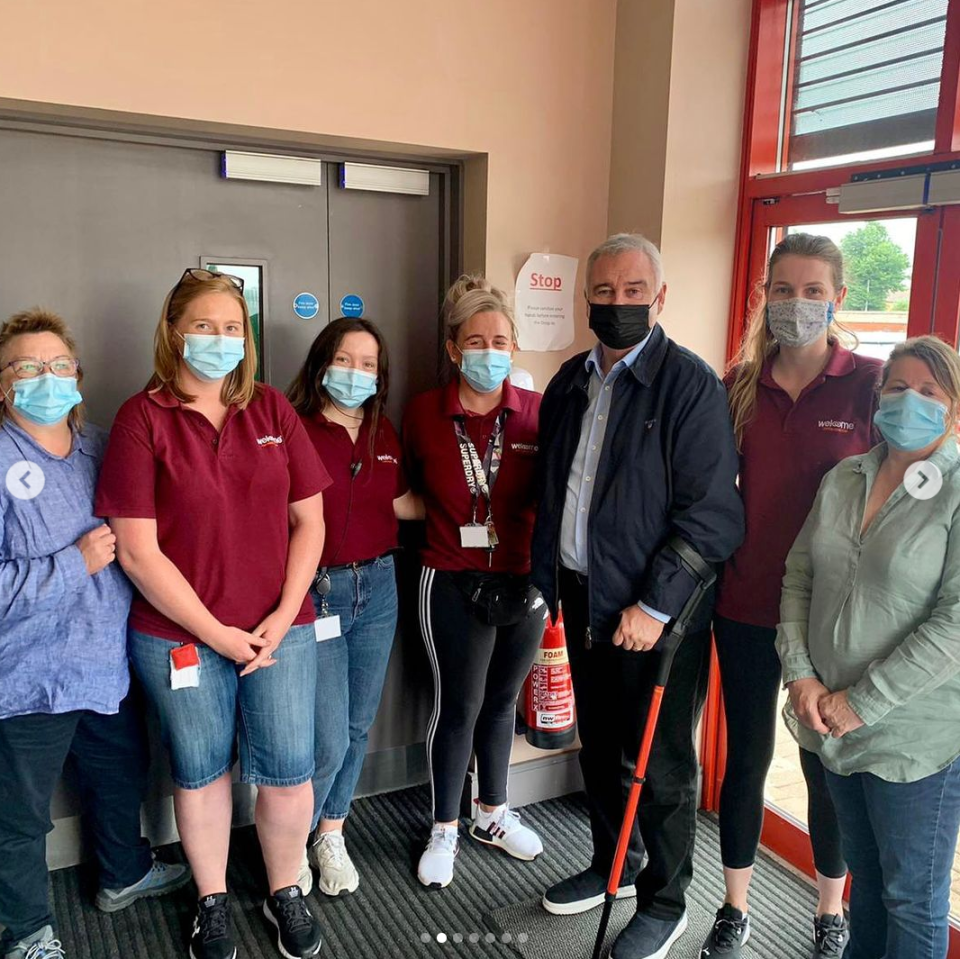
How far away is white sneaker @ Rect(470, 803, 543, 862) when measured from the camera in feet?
9.00

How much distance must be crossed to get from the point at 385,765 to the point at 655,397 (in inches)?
69.5

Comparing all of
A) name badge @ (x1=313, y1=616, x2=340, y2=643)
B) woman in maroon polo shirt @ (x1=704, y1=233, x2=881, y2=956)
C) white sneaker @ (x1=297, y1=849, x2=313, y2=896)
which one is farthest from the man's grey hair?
white sneaker @ (x1=297, y1=849, x2=313, y2=896)

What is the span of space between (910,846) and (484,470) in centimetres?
133

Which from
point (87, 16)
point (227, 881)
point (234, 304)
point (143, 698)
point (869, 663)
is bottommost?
point (227, 881)

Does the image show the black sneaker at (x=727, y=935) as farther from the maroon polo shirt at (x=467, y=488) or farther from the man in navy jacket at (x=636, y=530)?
the maroon polo shirt at (x=467, y=488)

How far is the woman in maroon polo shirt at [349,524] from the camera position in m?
2.37

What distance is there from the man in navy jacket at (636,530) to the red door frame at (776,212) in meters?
0.65

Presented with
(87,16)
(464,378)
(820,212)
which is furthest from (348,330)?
(820,212)

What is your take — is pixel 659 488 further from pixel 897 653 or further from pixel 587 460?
pixel 897 653

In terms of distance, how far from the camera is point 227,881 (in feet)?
8.53

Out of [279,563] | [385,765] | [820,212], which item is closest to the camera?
[279,563]

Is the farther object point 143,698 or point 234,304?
point 143,698

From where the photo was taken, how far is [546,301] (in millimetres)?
2873

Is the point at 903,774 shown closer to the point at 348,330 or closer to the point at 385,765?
the point at 348,330
